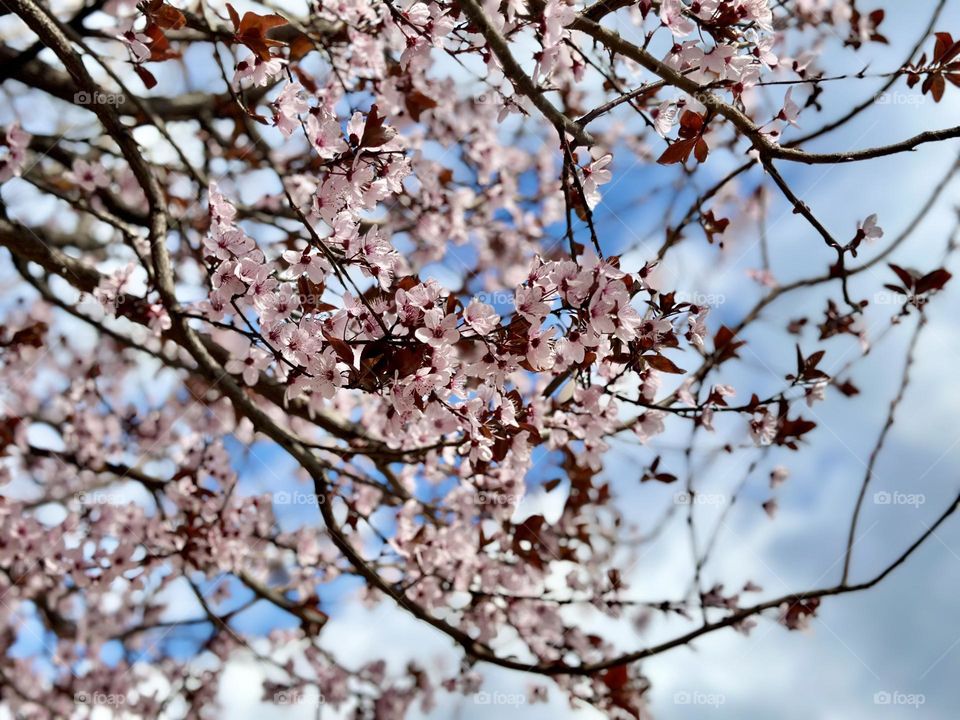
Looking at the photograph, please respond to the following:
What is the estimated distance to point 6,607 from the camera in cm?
471

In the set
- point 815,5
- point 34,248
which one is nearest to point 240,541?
point 34,248

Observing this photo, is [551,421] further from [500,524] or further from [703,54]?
[703,54]
